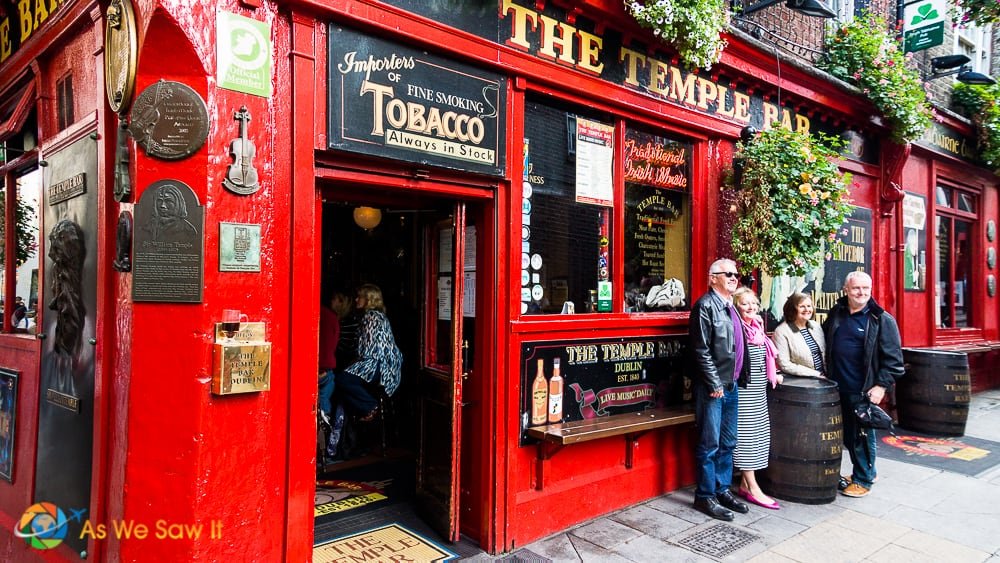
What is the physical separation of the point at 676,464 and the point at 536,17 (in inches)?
159

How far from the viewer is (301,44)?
3.43 m

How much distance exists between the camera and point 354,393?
20.1 ft

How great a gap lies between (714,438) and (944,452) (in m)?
3.94

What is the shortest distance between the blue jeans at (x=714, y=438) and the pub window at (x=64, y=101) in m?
5.08

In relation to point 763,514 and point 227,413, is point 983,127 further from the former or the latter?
point 227,413

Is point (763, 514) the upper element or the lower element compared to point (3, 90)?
lower

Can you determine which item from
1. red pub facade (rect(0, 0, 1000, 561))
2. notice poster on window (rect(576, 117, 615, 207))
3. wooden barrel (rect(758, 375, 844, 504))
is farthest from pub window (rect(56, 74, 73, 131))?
wooden barrel (rect(758, 375, 844, 504))

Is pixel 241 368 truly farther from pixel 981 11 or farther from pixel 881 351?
pixel 981 11

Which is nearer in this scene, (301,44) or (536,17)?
(301,44)

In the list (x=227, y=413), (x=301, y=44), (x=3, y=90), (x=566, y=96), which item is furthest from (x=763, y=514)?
(x=3, y=90)

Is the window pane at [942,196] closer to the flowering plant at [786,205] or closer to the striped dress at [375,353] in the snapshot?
the flowering plant at [786,205]

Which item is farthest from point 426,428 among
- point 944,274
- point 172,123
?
point 944,274

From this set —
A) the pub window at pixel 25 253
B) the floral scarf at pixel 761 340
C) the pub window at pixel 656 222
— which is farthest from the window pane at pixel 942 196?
the pub window at pixel 25 253

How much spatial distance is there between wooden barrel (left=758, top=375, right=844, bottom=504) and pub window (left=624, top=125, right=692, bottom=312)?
130 cm
